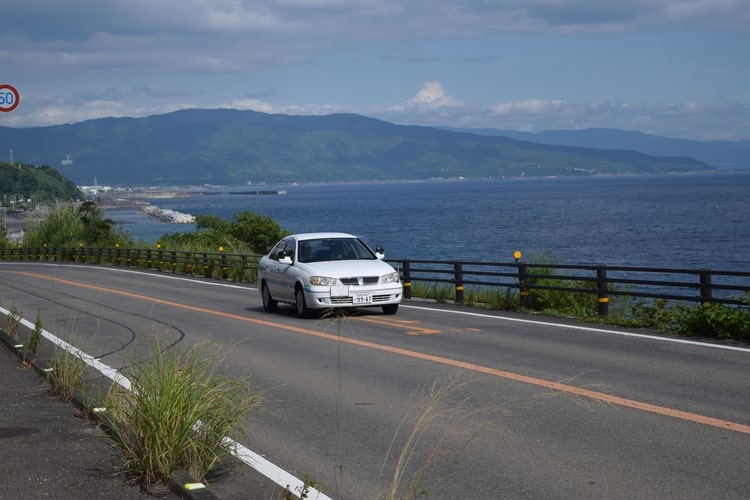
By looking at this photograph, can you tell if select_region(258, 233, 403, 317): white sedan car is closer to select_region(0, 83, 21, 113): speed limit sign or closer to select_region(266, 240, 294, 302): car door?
select_region(266, 240, 294, 302): car door

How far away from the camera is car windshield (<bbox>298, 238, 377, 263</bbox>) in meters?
18.8

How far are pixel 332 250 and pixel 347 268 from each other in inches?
49.7

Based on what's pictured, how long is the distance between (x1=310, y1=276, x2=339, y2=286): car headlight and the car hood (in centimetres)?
8

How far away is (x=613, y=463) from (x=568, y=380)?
3.32m

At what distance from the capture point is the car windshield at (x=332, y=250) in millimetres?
18844

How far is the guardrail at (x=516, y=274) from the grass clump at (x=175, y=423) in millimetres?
9169

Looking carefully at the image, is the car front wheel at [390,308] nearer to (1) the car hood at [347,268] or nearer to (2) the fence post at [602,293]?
(1) the car hood at [347,268]

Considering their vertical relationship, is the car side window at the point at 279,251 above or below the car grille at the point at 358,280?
above

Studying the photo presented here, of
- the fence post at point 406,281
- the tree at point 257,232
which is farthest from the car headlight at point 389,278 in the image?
the tree at point 257,232

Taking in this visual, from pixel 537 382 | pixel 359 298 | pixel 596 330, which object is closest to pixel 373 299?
pixel 359 298

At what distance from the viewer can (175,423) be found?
6445 millimetres

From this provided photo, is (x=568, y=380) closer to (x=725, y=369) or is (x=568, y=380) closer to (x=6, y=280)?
(x=725, y=369)

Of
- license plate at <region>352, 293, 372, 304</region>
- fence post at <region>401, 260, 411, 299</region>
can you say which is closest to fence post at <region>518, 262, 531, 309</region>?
license plate at <region>352, 293, 372, 304</region>

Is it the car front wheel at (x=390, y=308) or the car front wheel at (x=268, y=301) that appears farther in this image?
the car front wheel at (x=268, y=301)
